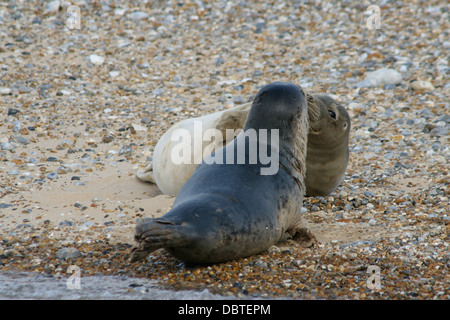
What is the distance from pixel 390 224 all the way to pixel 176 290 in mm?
1779

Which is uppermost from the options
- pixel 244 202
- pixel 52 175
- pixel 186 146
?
pixel 186 146

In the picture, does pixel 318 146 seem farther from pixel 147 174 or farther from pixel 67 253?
pixel 67 253

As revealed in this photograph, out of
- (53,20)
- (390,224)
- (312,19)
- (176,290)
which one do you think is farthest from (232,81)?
(176,290)

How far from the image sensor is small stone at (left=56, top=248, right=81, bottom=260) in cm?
374

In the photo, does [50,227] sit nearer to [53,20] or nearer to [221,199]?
[221,199]

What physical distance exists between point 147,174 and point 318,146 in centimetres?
154

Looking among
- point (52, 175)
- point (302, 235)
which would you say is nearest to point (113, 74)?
point (52, 175)

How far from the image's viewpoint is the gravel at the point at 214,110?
3.56 meters

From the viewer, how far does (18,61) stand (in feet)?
26.1

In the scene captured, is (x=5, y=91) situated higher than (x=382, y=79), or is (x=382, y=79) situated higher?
(x=382, y=79)

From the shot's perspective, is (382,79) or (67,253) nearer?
(67,253)

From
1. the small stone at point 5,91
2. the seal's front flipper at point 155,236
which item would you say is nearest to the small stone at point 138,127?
the small stone at point 5,91

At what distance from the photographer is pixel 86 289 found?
3.22 m

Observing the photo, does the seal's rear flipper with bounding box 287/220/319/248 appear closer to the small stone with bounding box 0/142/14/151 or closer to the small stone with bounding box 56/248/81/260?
the small stone with bounding box 56/248/81/260
